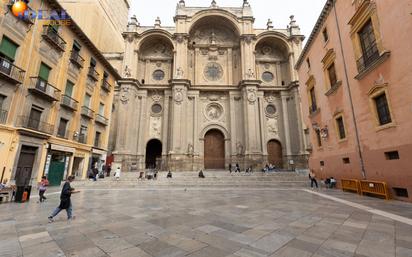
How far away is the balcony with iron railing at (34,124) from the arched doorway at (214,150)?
663 inches

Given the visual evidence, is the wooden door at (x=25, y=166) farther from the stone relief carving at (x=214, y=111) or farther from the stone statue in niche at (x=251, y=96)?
the stone statue in niche at (x=251, y=96)

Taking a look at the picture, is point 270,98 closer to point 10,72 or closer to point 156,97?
point 156,97

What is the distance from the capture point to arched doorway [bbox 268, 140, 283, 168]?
1016 inches

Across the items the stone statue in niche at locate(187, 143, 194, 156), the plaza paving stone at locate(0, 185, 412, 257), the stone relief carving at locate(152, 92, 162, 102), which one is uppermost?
the stone relief carving at locate(152, 92, 162, 102)

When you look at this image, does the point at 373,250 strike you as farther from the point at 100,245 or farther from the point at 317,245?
the point at 100,245

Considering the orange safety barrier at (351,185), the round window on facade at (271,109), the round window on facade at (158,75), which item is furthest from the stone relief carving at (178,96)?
the orange safety barrier at (351,185)

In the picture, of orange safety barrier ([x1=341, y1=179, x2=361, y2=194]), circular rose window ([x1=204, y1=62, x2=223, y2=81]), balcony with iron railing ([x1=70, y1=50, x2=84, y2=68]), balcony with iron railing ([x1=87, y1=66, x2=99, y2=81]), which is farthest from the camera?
circular rose window ([x1=204, y1=62, x2=223, y2=81])

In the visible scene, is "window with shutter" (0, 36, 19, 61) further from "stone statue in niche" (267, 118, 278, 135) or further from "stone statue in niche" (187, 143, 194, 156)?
"stone statue in niche" (267, 118, 278, 135)

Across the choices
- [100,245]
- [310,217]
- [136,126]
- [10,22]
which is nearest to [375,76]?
[310,217]

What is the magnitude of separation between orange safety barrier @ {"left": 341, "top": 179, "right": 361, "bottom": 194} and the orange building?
0.42 meters

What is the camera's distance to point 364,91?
10312mm

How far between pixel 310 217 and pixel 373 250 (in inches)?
94.7

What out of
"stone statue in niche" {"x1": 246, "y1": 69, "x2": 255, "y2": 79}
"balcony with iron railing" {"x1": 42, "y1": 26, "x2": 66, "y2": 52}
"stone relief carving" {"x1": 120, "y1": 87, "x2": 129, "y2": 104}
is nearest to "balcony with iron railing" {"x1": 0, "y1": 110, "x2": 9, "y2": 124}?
"balcony with iron railing" {"x1": 42, "y1": 26, "x2": 66, "y2": 52}

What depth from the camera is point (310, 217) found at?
19.1ft
